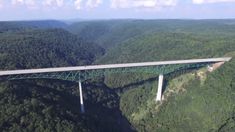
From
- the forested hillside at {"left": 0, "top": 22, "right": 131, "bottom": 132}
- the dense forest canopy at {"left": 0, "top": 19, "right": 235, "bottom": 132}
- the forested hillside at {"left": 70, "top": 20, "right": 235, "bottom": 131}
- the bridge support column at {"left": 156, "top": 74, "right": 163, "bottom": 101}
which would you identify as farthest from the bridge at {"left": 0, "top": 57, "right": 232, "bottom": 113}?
the forested hillside at {"left": 70, "top": 20, "right": 235, "bottom": 131}

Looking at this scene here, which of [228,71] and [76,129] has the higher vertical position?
[228,71]

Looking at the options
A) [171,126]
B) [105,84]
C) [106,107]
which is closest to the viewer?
[171,126]

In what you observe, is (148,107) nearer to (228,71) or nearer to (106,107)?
(106,107)

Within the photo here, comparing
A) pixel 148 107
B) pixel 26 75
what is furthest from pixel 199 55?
pixel 26 75

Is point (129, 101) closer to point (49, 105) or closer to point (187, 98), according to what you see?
point (187, 98)

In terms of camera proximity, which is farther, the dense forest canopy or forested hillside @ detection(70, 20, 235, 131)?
forested hillside @ detection(70, 20, 235, 131)

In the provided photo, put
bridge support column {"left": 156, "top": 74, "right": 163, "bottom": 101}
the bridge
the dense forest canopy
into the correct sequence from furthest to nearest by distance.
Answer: bridge support column {"left": 156, "top": 74, "right": 163, "bottom": 101} → the bridge → the dense forest canopy

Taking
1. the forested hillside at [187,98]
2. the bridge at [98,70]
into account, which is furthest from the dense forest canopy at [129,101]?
the bridge at [98,70]

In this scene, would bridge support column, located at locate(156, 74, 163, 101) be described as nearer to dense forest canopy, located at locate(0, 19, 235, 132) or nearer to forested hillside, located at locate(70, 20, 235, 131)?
dense forest canopy, located at locate(0, 19, 235, 132)

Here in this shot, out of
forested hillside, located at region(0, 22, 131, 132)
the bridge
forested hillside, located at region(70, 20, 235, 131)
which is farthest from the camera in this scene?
forested hillside, located at region(70, 20, 235, 131)
